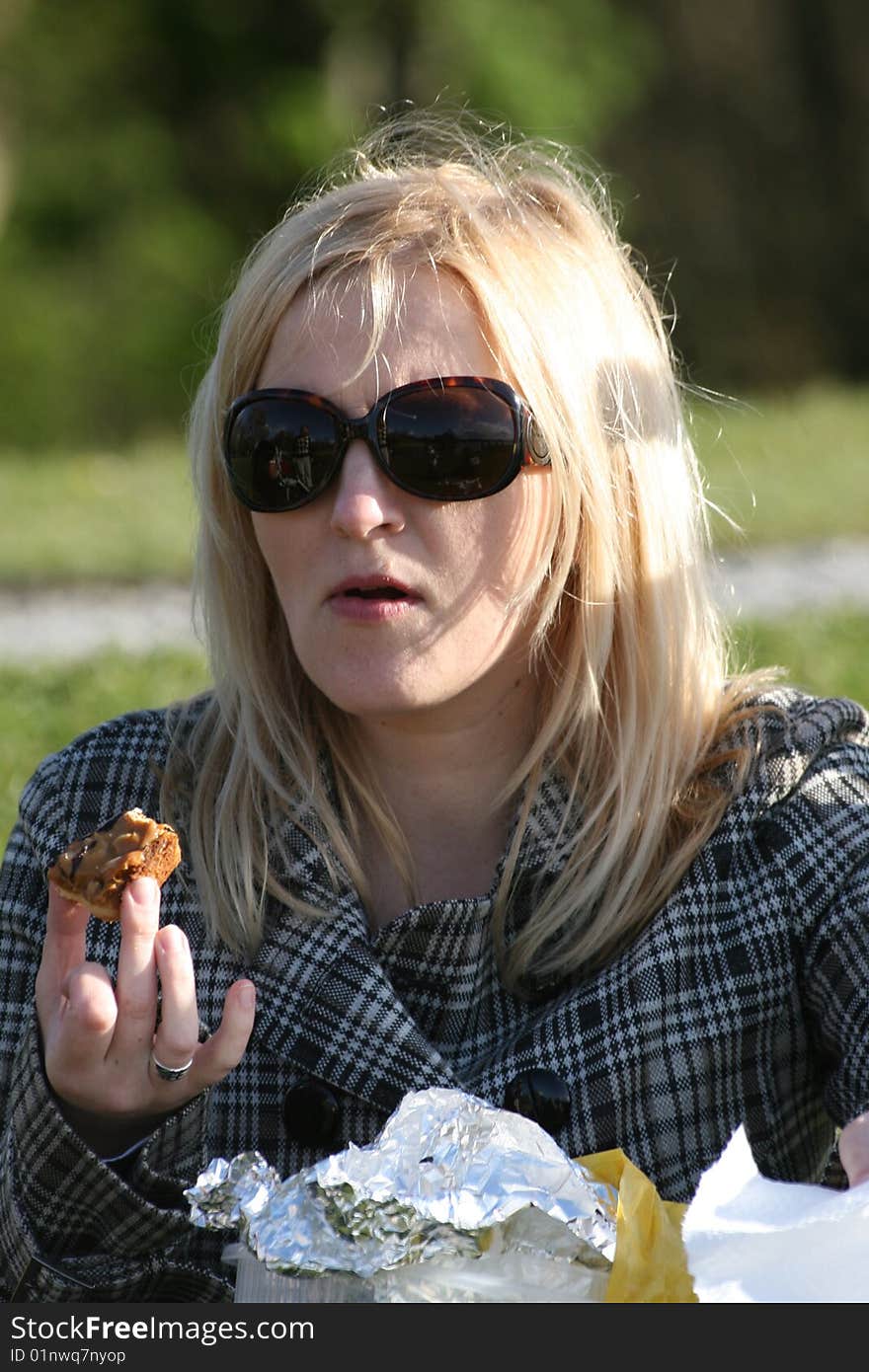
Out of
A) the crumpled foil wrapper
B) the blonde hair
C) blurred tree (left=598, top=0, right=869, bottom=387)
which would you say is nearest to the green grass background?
the blonde hair

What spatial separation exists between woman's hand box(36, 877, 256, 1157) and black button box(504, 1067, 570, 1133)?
0.42m

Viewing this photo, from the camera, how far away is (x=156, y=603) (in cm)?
615

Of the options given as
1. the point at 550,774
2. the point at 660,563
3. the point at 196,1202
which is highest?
the point at 660,563

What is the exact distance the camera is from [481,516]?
6.64 feet

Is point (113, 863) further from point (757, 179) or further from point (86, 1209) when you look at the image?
point (757, 179)

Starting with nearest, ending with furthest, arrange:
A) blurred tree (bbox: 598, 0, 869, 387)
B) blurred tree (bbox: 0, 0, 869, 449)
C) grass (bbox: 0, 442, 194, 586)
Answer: grass (bbox: 0, 442, 194, 586) < blurred tree (bbox: 0, 0, 869, 449) < blurred tree (bbox: 598, 0, 869, 387)

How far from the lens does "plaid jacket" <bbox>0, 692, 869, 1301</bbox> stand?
195cm

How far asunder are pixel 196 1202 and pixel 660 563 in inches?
42.1

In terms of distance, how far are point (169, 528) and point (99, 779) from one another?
4925mm

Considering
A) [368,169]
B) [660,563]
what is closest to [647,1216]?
[660,563]

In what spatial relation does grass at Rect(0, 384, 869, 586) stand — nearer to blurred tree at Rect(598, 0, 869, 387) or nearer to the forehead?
the forehead

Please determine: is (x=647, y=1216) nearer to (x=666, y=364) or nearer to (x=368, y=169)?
(x=666, y=364)

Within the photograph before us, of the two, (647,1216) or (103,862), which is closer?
(647,1216)

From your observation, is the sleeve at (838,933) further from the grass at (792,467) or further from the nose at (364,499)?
the grass at (792,467)
